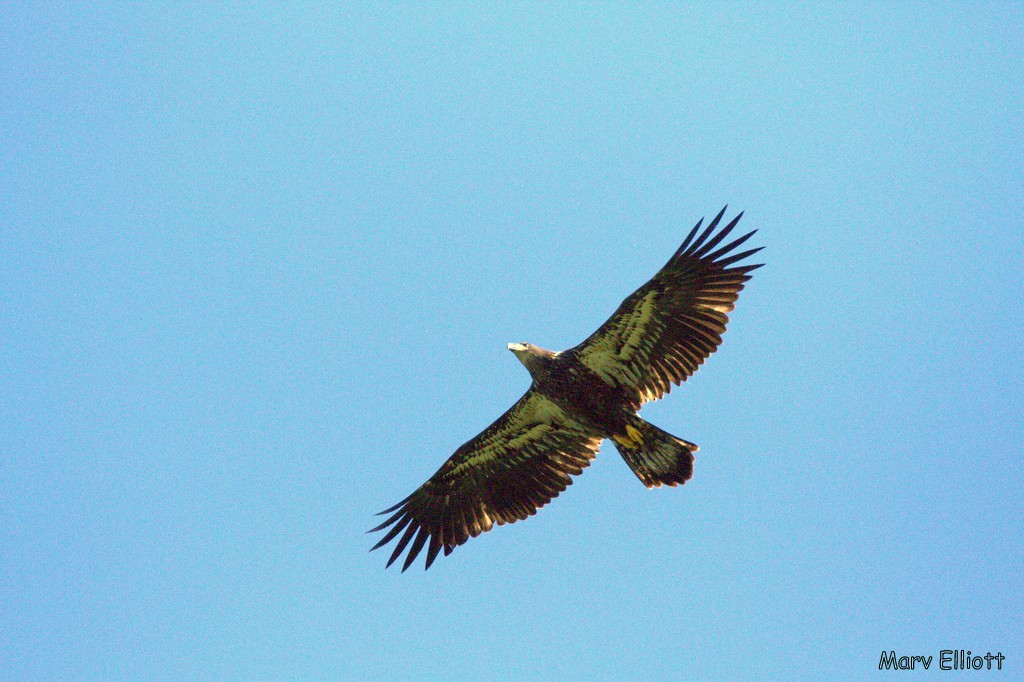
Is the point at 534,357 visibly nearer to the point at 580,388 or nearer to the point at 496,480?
the point at 580,388

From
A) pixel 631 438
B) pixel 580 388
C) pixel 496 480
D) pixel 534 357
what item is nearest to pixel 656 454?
pixel 631 438

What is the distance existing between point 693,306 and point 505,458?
3.14 metres

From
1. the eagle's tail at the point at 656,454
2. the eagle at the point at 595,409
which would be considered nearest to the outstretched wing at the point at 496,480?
the eagle at the point at 595,409

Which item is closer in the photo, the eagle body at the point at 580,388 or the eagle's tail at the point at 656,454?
Answer: the eagle's tail at the point at 656,454

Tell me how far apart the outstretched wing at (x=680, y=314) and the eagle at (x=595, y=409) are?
12mm

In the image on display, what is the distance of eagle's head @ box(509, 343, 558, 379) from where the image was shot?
10852 mm

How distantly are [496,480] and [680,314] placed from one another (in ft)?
10.7

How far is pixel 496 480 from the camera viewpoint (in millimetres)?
11727

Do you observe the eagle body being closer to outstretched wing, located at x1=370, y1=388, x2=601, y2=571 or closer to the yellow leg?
the yellow leg

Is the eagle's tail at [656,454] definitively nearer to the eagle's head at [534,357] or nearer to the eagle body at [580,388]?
the eagle body at [580,388]

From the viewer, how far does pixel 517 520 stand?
37.9ft

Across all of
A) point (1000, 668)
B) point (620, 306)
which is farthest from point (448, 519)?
point (1000, 668)

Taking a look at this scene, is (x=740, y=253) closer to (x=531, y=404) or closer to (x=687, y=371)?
(x=687, y=371)

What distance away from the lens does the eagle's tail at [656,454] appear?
1059cm
